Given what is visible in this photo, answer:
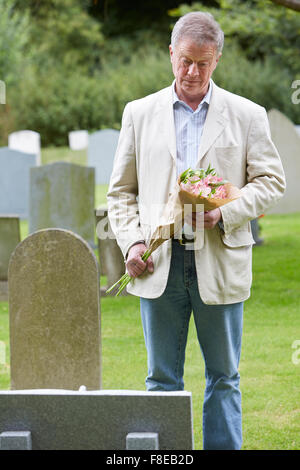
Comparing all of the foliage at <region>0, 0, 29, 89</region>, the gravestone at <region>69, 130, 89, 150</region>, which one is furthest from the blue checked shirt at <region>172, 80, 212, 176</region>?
the foliage at <region>0, 0, 29, 89</region>

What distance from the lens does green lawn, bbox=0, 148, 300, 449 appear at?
4223 mm

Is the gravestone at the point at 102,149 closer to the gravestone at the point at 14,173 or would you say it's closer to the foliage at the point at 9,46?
the gravestone at the point at 14,173

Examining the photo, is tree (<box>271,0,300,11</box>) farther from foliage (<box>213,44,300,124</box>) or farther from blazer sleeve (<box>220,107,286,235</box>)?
foliage (<box>213,44,300,124</box>)

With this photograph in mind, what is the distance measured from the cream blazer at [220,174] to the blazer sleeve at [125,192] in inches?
0.5

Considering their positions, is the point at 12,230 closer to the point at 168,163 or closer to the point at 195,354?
the point at 195,354

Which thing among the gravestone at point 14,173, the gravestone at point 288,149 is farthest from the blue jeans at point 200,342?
the gravestone at point 288,149

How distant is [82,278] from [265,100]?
23.1m

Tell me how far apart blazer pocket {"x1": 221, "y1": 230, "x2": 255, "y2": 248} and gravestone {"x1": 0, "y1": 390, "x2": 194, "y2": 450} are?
806 millimetres

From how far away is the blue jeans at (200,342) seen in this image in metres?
3.20

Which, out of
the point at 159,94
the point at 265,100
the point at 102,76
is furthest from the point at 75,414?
the point at 102,76

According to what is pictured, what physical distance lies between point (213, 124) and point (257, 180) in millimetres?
314

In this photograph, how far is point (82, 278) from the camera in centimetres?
382

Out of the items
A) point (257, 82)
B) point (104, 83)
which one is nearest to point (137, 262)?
point (257, 82)

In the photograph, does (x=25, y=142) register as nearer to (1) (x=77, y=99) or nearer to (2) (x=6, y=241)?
(2) (x=6, y=241)
